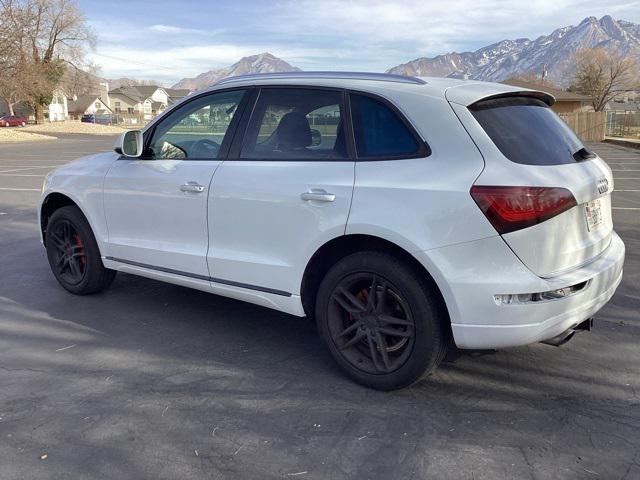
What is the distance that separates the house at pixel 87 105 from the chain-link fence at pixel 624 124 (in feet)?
295

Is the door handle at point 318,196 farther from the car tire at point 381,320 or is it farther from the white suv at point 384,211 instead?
the car tire at point 381,320

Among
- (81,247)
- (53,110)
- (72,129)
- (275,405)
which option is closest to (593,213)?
(275,405)

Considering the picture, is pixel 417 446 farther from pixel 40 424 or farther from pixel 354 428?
pixel 40 424

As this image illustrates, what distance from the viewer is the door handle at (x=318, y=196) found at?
11.1ft

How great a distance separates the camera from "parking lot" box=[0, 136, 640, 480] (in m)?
2.75

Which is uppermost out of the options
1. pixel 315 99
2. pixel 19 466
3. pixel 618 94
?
pixel 618 94

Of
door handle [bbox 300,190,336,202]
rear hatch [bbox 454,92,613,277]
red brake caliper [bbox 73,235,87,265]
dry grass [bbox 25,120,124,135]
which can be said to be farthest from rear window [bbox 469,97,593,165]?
dry grass [bbox 25,120,124,135]

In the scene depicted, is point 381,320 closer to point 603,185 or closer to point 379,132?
point 379,132

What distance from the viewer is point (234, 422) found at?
3119mm

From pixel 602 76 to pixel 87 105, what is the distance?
279ft

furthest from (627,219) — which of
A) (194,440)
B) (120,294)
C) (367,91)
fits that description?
(194,440)

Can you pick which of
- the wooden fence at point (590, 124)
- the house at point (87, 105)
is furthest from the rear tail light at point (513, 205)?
the house at point (87, 105)

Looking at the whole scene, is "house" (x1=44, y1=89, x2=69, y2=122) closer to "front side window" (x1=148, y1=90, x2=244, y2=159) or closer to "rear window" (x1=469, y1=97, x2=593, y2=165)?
"front side window" (x1=148, y1=90, x2=244, y2=159)

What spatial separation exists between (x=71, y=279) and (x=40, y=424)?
2.33 m
